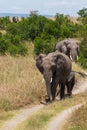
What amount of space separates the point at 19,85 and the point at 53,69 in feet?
7.49

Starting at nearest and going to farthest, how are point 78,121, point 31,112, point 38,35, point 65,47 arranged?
point 78,121, point 31,112, point 65,47, point 38,35

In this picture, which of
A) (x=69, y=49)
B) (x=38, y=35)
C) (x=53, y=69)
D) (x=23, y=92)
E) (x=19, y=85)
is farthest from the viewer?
(x=38, y=35)

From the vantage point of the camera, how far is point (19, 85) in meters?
19.6

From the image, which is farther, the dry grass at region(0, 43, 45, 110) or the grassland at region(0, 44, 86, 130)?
the dry grass at region(0, 43, 45, 110)

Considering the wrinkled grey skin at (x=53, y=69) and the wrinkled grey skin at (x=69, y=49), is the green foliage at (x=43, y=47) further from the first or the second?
the wrinkled grey skin at (x=53, y=69)

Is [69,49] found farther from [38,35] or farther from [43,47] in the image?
[38,35]

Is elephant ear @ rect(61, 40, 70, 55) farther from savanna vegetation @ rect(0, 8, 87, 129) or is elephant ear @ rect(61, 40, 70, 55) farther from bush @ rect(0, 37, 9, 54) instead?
bush @ rect(0, 37, 9, 54)

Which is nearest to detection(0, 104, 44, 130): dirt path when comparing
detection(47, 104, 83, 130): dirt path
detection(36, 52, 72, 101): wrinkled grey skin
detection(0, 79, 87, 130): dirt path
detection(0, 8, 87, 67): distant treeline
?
detection(0, 79, 87, 130): dirt path

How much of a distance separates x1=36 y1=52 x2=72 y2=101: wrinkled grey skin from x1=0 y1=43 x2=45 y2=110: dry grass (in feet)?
3.85

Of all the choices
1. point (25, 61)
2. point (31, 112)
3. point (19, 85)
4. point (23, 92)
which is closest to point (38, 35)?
point (25, 61)

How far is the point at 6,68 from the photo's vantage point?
23359 mm

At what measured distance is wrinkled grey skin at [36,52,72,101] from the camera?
17703 millimetres

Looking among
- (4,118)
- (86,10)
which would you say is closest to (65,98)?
(4,118)

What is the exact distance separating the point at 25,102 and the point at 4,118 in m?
2.62
